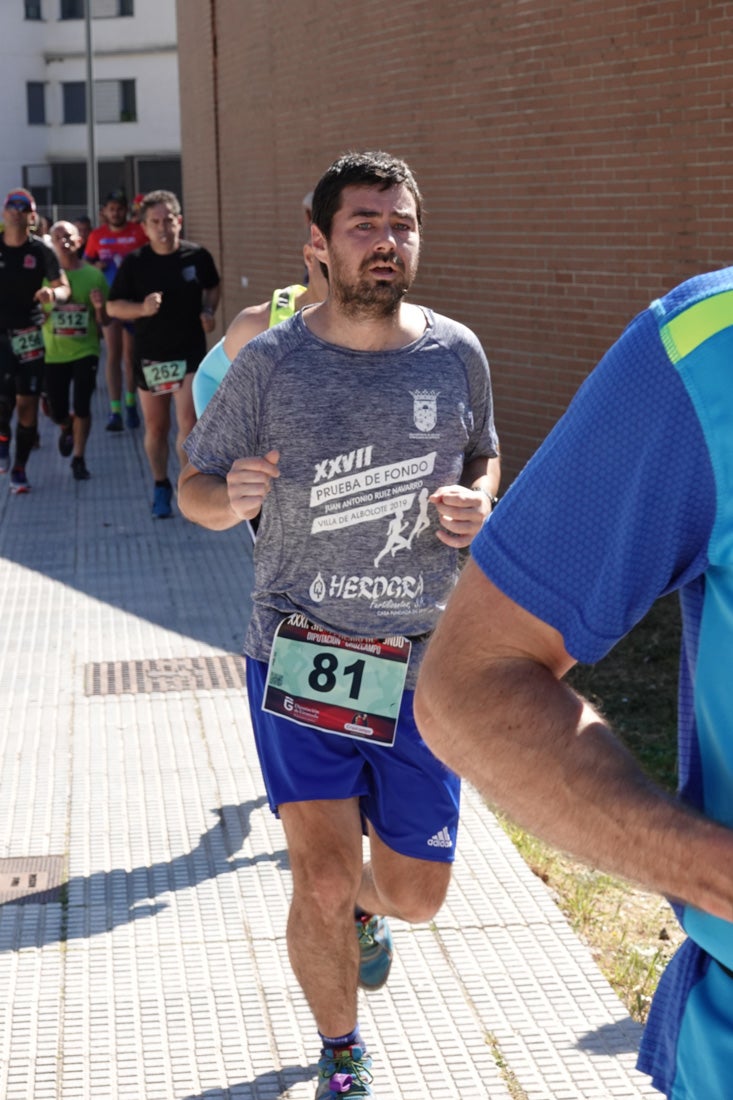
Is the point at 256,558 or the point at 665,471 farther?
the point at 256,558

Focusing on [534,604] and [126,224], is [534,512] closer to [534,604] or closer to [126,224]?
[534,604]

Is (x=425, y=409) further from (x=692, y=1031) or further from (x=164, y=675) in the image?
(x=164, y=675)

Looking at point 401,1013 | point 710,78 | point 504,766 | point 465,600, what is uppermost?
point 710,78

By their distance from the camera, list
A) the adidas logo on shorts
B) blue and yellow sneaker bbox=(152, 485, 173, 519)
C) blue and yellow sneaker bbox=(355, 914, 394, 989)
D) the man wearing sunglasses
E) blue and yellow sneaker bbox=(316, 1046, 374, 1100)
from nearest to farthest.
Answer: blue and yellow sneaker bbox=(316, 1046, 374, 1100), the adidas logo on shorts, blue and yellow sneaker bbox=(355, 914, 394, 989), blue and yellow sneaker bbox=(152, 485, 173, 519), the man wearing sunglasses

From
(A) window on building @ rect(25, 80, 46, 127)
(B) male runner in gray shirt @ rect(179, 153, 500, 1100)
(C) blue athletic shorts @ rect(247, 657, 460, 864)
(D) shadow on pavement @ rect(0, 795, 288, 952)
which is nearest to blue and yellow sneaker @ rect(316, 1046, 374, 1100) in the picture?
(B) male runner in gray shirt @ rect(179, 153, 500, 1100)

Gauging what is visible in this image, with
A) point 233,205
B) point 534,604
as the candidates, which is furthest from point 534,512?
point 233,205

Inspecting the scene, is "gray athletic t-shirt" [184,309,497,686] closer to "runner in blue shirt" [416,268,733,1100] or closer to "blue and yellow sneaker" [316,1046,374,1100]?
"blue and yellow sneaker" [316,1046,374,1100]

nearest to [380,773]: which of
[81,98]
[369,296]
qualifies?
[369,296]

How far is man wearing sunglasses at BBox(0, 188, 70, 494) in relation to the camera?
13.3 meters

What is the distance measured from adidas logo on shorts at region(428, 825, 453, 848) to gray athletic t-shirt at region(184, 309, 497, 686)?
39cm

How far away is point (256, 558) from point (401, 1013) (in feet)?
4.27

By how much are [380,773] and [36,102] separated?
56.4 metres

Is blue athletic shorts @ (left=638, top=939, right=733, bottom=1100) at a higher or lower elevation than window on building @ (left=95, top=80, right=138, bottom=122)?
lower

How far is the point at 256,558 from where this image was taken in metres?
4.02
